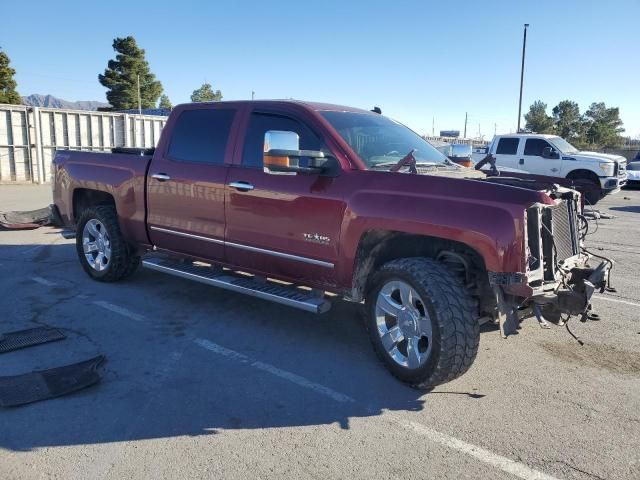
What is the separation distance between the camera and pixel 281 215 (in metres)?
4.64

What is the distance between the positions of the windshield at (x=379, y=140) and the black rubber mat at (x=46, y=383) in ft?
8.72

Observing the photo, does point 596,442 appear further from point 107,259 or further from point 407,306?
point 107,259

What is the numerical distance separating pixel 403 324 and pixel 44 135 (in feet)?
64.3

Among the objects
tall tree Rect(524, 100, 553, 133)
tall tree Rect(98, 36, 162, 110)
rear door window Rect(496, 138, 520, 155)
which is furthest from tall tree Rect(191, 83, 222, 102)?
rear door window Rect(496, 138, 520, 155)

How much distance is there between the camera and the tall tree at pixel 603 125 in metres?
48.3

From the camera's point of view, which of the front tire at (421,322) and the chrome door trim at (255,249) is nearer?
the front tire at (421,322)

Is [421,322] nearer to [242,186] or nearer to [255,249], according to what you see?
[255,249]

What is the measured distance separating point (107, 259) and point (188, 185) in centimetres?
171

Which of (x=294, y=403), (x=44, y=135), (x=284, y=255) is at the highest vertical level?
(x=44, y=135)

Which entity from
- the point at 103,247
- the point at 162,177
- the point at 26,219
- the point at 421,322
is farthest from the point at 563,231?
the point at 26,219

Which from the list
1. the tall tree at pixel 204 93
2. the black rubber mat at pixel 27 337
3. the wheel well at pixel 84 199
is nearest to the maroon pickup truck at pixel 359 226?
the wheel well at pixel 84 199

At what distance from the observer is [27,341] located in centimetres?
453

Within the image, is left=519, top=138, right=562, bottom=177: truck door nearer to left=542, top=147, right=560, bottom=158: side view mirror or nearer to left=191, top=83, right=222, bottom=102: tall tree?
left=542, top=147, right=560, bottom=158: side view mirror

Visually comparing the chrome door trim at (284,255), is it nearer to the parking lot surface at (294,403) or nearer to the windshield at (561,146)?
the parking lot surface at (294,403)
